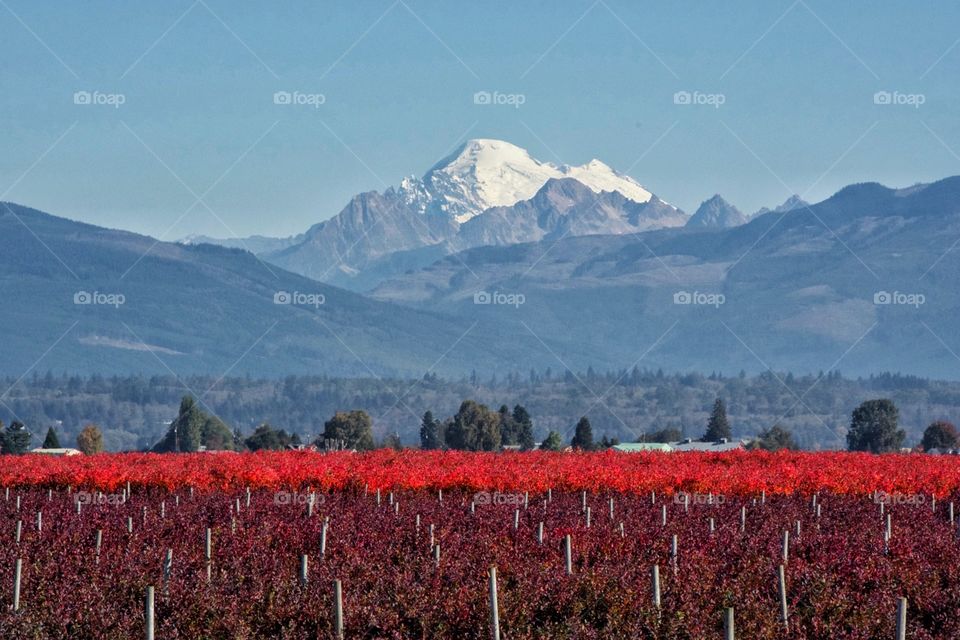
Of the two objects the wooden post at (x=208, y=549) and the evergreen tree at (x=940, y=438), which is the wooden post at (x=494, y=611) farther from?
the evergreen tree at (x=940, y=438)

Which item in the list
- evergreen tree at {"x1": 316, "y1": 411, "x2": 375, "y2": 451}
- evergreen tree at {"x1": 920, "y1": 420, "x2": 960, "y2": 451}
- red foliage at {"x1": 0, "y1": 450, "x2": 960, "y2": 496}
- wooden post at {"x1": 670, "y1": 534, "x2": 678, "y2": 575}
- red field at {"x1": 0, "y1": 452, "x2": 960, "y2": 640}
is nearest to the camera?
red field at {"x1": 0, "y1": 452, "x2": 960, "y2": 640}

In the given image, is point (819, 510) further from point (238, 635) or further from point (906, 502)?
point (238, 635)

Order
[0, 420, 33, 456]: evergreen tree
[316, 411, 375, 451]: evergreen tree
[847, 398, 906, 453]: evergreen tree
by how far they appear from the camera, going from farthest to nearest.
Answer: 1. [847, 398, 906, 453]: evergreen tree
2. [316, 411, 375, 451]: evergreen tree
3. [0, 420, 33, 456]: evergreen tree

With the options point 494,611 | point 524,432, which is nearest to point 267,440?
point 524,432

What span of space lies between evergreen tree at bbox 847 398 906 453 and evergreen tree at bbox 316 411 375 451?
45.5 m

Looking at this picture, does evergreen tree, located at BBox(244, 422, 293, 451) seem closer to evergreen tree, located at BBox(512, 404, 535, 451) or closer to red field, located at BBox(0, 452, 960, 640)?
evergreen tree, located at BBox(512, 404, 535, 451)

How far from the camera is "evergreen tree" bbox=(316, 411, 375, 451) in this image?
494ft

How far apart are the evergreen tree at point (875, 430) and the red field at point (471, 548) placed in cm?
10777

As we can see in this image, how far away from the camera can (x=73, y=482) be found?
4878cm

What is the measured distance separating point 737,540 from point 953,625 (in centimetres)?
1033

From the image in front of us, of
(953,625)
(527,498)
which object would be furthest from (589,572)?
(527,498)

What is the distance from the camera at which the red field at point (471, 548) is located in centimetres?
2089

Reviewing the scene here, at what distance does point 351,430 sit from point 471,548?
12772 cm

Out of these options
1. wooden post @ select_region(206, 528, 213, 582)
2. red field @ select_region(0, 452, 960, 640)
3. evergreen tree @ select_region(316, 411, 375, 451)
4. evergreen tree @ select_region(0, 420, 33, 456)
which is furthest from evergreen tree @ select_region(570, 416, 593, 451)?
wooden post @ select_region(206, 528, 213, 582)
